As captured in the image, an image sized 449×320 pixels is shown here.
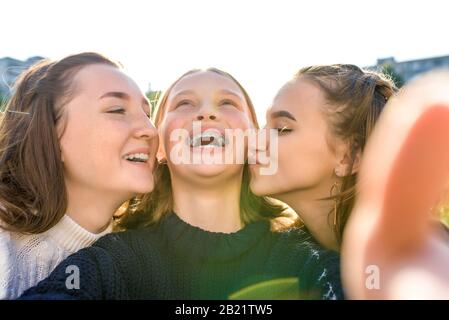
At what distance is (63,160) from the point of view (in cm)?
193

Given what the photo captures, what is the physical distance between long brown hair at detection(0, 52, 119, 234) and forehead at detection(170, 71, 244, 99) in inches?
12.0

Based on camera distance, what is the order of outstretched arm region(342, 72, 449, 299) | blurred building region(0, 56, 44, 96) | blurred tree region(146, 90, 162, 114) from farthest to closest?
blurred tree region(146, 90, 162, 114) → blurred building region(0, 56, 44, 96) → outstretched arm region(342, 72, 449, 299)

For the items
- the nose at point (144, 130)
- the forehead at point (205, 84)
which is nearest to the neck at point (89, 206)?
the nose at point (144, 130)

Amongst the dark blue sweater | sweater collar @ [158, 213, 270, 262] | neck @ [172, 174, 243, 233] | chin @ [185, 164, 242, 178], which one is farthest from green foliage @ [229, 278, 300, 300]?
chin @ [185, 164, 242, 178]

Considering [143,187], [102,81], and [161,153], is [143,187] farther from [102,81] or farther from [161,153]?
[102,81]

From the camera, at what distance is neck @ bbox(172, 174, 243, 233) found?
1.86 meters

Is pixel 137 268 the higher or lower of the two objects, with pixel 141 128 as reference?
lower

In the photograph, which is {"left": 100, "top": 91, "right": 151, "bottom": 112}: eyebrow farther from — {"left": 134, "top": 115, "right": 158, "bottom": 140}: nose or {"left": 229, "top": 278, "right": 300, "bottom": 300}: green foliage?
{"left": 229, "top": 278, "right": 300, "bottom": 300}: green foliage

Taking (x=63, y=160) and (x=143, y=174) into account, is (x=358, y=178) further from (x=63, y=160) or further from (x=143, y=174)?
(x=63, y=160)

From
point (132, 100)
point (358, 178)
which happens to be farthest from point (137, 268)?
point (358, 178)

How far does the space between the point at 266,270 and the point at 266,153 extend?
472mm

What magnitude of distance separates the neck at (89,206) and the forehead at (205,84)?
49cm

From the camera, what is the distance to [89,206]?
193 centimetres
